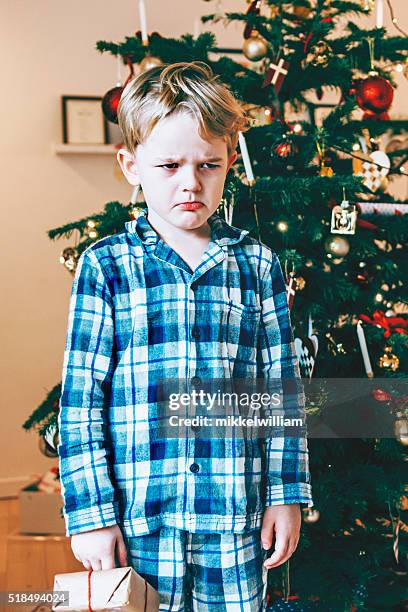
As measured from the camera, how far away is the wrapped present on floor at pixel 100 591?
0.89 m

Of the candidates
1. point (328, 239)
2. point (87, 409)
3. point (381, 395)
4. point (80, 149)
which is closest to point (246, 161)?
point (328, 239)

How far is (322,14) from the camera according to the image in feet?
5.48

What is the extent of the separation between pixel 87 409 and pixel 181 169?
355 mm

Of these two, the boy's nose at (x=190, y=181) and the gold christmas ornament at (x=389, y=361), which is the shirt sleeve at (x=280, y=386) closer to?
the boy's nose at (x=190, y=181)

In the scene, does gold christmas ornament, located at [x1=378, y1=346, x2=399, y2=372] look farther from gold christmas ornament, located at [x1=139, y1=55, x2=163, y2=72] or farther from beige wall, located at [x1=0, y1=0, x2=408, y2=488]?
beige wall, located at [x1=0, y1=0, x2=408, y2=488]

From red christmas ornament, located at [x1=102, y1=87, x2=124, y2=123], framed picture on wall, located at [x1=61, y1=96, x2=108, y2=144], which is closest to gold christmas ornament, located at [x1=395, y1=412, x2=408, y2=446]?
red christmas ornament, located at [x1=102, y1=87, x2=124, y2=123]

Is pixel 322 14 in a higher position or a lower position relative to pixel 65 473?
higher

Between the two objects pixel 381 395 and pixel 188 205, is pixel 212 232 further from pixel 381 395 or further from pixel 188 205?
pixel 381 395

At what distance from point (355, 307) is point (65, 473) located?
974 mm

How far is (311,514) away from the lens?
5.17 ft

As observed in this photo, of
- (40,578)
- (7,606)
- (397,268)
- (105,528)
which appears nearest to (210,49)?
(397,268)

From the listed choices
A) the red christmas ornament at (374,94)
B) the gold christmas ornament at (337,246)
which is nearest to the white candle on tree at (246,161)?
the gold christmas ornament at (337,246)

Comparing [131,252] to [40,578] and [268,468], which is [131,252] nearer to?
[268,468]

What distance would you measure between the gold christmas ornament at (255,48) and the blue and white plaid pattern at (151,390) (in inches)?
30.0
